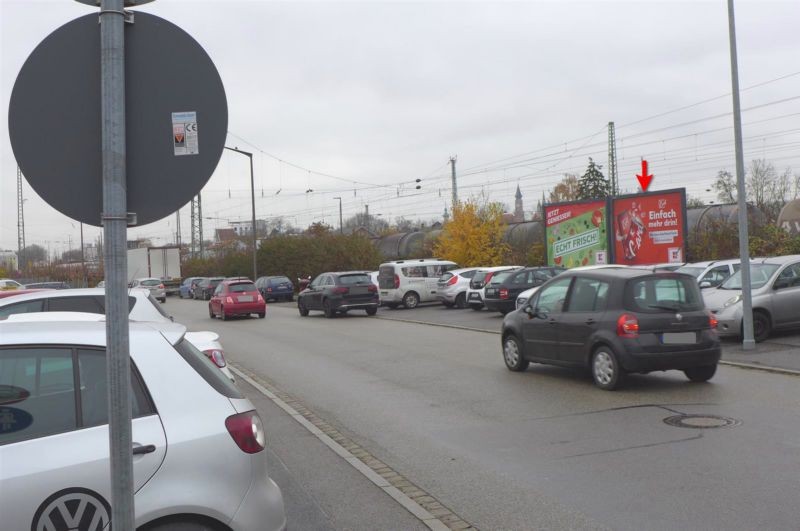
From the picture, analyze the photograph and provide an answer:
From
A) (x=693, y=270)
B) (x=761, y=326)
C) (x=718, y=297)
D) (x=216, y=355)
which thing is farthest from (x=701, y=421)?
(x=693, y=270)

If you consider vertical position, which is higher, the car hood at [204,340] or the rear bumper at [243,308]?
the car hood at [204,340]

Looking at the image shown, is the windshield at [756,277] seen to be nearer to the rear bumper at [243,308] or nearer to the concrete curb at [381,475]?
the concrete curb at [381,475]

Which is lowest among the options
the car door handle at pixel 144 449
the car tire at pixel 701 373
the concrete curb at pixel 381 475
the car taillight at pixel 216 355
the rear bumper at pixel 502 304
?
the concrete curb at pixel 381 475

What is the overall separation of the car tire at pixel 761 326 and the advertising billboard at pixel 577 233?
48.7ft

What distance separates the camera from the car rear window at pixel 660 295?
10461 millimetres

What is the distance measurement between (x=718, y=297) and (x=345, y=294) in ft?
51.0

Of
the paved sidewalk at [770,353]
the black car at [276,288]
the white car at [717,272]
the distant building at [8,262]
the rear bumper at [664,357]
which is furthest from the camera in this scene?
the distant building at [8,262]

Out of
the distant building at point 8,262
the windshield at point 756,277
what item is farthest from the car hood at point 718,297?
the distant building at point 8,262

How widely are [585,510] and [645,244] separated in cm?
2508

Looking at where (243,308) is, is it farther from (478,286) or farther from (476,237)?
(476,237)

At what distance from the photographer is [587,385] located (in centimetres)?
1120

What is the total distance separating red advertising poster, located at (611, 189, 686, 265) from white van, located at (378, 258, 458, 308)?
7731mm

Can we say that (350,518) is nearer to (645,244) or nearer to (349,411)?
(349,411)

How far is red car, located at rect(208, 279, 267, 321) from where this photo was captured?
30.7m
